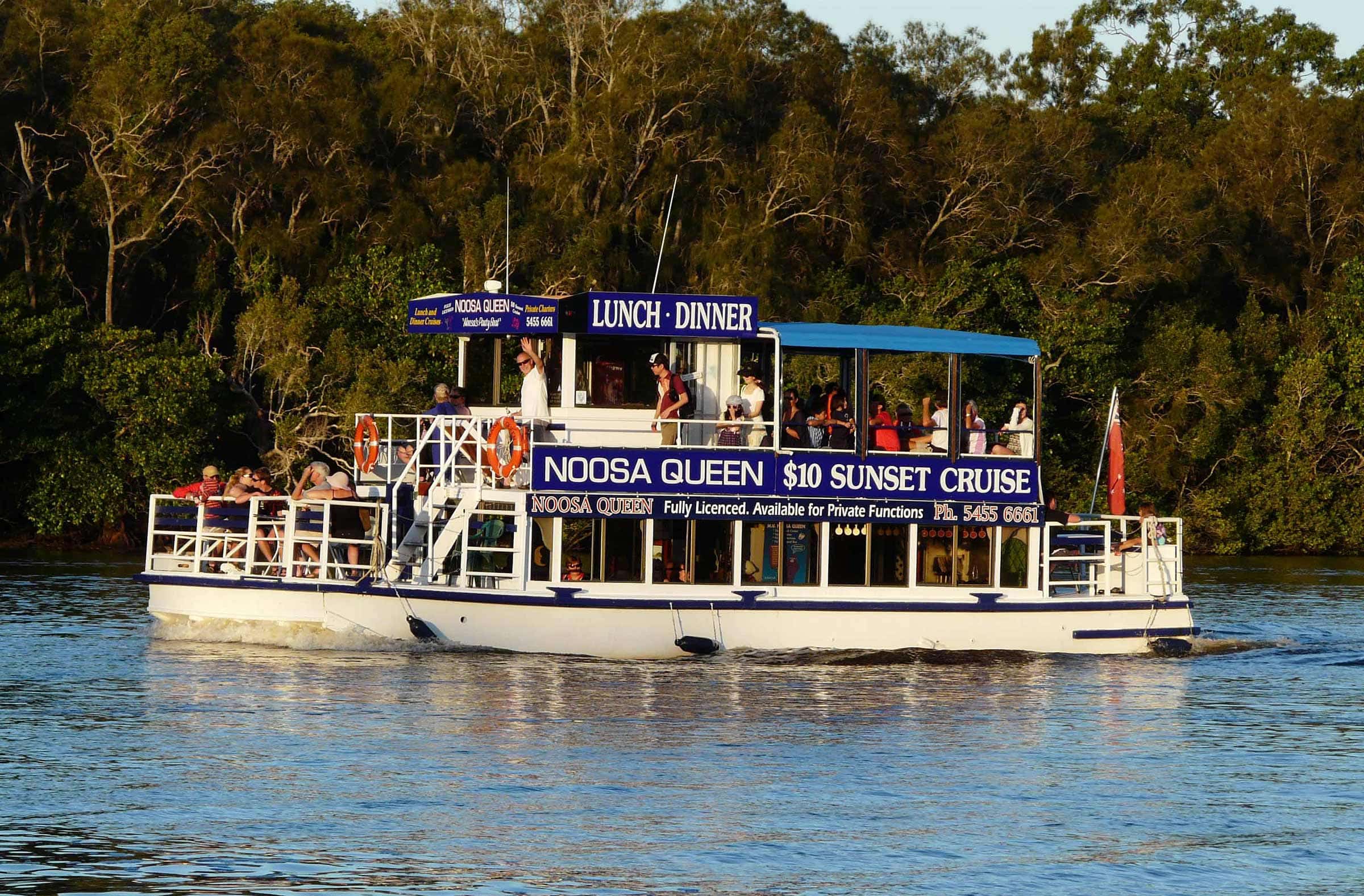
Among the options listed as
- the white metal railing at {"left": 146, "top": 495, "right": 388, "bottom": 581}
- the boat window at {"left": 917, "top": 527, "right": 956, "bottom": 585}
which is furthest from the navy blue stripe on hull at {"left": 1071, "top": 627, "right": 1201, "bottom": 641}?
the white metal railing at {"left": 146, "top": 495, "right": 388, "bottom": 581}

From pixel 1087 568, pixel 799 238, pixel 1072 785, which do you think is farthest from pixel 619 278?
pixel 1072 785

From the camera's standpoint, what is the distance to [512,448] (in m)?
23.6

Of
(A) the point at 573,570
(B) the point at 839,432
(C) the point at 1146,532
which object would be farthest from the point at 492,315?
(C) the point at 1146,532

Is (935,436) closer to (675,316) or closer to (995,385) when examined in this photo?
(675,316)

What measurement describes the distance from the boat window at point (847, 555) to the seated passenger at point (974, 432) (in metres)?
1.87

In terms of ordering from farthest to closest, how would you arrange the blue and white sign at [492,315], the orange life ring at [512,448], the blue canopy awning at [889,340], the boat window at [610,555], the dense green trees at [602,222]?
the dense green trees at [602,222] → the blue and white sign at [492,315] → the blue canopy awning at [889,340] → the boat window at [610,555] → the orange life ring at [512,448]

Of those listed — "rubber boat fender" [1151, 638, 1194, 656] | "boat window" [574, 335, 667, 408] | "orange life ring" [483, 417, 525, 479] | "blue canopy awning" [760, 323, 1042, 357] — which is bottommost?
"rubber boat fender" [1151, 638, 1194, 656]

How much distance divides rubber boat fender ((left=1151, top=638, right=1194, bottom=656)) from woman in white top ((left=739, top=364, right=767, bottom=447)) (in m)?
5.77

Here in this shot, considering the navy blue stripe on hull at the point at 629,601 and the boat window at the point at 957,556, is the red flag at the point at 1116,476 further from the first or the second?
the boat window at the point at 957,556

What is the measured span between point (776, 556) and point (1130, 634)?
476cm

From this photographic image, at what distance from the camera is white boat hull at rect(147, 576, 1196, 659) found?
23.5m

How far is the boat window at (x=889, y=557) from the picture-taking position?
24.7 metres

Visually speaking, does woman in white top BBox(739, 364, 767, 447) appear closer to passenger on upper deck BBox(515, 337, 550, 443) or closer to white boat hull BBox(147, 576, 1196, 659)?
white boat hull BBox(147, 576, 1196, 659)

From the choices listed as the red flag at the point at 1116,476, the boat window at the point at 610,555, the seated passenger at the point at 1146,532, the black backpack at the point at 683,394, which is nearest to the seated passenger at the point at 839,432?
the black backpack at the point at 683,394
